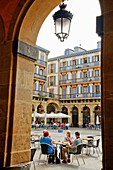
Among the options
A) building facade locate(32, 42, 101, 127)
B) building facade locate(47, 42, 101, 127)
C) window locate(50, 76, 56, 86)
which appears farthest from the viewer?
window locate(50, 76, 56, 86)

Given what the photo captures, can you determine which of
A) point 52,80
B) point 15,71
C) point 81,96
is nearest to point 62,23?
point 15,71

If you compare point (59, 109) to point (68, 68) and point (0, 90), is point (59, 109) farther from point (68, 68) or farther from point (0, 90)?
point (0, 90)

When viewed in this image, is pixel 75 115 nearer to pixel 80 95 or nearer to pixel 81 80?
pixel 80 95

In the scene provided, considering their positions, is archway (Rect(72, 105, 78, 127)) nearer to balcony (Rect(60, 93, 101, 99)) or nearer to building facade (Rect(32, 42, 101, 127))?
building facade (Rect(32, 42, 101, 127))

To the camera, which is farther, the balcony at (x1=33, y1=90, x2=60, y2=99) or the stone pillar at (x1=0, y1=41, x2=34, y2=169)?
the balcony at (x1=33, y1=90, x2=60, y2=99)

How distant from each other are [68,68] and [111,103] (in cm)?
3675

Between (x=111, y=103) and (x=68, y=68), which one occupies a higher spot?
(x=68, y=68)

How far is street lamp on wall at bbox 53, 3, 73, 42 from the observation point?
149 inches

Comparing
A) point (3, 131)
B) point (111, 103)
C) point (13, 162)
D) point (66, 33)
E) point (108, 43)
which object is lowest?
point (13, 162)

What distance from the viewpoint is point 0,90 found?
13.2ft

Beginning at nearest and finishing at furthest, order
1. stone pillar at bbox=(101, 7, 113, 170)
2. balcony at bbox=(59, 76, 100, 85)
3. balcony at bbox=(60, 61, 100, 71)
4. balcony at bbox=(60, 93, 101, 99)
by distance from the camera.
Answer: stone pillar at bbox=(101, 7, 113, 170)
balcony at bbox=(60, 93, 101, 99)
balcony at bbox=(59, 76, 100, 85)
balcony at bbox=(60, 61, 100, 71)

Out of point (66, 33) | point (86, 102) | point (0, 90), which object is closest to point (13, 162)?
point (0, 90)

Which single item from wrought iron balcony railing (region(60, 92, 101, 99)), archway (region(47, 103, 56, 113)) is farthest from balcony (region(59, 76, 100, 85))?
archway (region(47, 103, 56, 113))

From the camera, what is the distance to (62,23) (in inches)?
150
